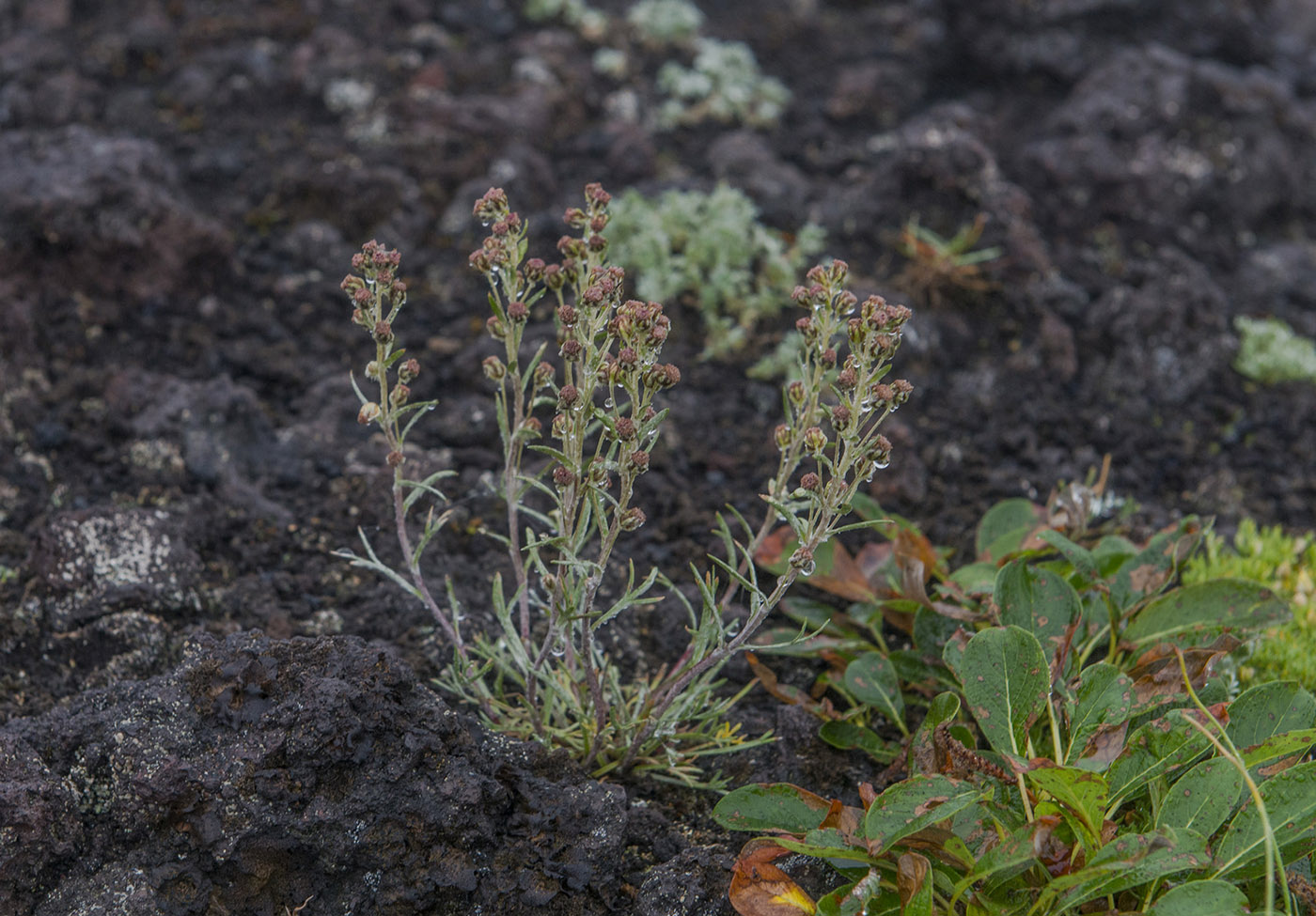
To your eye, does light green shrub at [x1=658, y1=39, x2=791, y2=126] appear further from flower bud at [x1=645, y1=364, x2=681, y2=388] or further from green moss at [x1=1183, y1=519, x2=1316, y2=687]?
flower bud at [x1=645, y1=364, x2=681, y2=388]

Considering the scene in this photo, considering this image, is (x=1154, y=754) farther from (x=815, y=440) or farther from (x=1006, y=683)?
(x=815, y=440)

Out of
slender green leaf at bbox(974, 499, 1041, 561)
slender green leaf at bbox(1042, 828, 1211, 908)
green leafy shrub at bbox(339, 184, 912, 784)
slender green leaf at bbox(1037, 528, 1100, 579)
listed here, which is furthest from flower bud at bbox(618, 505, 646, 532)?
slender green leaf at bbox(974, 499, 1041, 561)

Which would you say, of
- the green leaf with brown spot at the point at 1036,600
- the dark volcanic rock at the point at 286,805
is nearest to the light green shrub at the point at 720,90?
the green leaf with brown spot at the point at 1036,600

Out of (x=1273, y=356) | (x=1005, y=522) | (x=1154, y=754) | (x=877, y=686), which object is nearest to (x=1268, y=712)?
(x=1154, y=754)

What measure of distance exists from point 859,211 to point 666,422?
62.8 inches

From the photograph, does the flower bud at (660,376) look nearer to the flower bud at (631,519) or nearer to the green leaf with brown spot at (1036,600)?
the flower bud at (631,519)

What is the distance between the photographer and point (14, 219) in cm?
414

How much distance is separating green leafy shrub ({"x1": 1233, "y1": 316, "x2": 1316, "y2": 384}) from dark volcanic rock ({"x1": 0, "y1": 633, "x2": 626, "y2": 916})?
3.54 m

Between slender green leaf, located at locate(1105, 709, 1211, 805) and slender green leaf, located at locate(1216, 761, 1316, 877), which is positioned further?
slender green leaf, located at locate(1105, 709, 1211, 805)

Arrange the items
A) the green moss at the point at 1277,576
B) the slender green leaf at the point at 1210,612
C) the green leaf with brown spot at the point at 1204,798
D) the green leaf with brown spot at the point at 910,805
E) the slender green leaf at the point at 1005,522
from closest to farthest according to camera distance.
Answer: the green leaf with brown spot at the point at 910,805 → the green leaf with brown spot at the point at 1204,798 → the slender green leaf at the point at 1210,612 → the green moss at the point at 1277,576 → the slender green leaf at the point at 1005,522

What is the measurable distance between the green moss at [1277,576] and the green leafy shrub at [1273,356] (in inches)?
35.2

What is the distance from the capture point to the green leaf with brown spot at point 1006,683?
256 centimetres

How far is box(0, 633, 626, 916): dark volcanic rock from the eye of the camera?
7.90ft

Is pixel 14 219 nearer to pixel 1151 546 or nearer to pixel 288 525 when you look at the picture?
pixel 288 525
